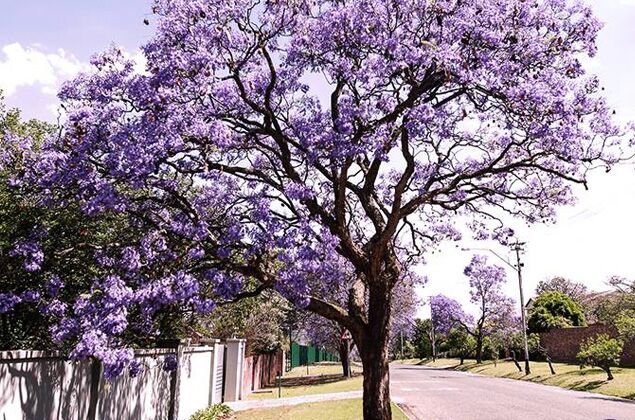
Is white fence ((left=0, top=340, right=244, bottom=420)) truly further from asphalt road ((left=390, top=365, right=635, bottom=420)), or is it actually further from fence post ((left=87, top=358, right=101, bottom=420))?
asphalt road ((left=390, top=365, right=635, bottom=420))

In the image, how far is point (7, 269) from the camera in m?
8.86

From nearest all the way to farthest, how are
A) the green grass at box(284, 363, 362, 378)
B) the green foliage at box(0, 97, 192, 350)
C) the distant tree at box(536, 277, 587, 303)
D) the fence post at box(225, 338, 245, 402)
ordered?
the green foliage at box(0, 97, 192, 350)
the fence post at box(225, 338, 245, 402)
the green grass at box(284, 363, 362, 378)
the distant tree at box(536, 277, 587, 303)

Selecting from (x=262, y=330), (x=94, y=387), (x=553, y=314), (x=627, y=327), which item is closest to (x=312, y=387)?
(x=262, y=330)

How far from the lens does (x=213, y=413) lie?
17875 mm

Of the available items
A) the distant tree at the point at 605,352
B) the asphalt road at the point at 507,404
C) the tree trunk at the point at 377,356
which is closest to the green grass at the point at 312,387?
the asphalt road at the point at 507,404

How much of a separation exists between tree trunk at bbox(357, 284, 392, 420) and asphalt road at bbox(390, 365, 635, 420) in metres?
5.10

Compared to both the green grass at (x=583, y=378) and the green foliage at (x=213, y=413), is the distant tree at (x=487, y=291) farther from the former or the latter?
the green foliage at (x=213, y=413)

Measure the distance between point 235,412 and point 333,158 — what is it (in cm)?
1157

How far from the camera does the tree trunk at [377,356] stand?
11.6 m

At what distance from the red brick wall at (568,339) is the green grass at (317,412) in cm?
2164

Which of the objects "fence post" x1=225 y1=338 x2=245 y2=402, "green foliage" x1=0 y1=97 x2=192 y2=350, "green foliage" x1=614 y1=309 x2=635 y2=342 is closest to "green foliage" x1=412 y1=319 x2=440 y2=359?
"green foliage" x1=614 y1=309 x2=635 y2=342

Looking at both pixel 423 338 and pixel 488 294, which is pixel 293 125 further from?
pixel 423 338

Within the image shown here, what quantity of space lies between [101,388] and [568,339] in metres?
37.9

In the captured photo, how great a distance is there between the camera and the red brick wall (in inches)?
1439
